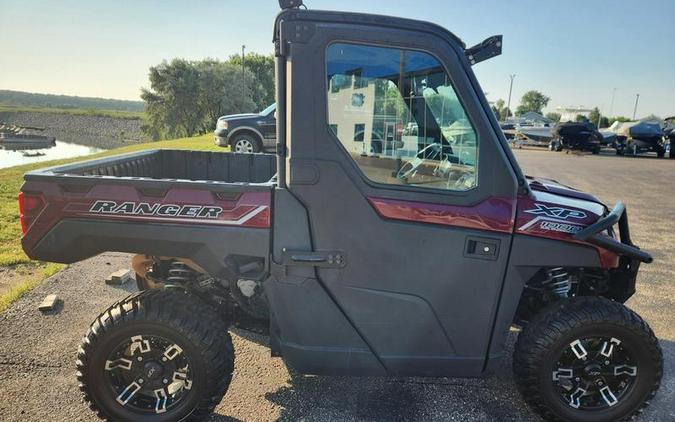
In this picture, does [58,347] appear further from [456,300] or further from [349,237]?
[456,300]

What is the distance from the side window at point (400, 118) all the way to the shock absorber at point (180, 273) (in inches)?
56.4

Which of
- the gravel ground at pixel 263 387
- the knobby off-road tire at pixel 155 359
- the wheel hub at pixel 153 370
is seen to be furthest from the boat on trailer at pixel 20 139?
the wheel hub at pixel 153 370

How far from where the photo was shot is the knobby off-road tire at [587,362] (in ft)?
8.20

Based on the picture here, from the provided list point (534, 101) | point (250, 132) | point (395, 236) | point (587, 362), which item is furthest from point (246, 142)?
point (534, 101)

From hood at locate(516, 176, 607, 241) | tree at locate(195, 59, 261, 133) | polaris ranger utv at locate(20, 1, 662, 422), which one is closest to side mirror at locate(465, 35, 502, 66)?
polaris ranger utv at locate(20, 1, 662, 422)

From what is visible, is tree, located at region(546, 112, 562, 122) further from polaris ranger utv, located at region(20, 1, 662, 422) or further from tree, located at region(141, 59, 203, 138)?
polaris ranger utv, located at region(20, 1, 662, 422)

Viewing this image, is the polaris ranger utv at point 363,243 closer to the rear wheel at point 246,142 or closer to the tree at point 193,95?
the rear wheel at point 246,142

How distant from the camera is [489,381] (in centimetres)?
313

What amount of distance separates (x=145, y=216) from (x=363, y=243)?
1.24 meters

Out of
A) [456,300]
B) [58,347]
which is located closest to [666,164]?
[456,300]

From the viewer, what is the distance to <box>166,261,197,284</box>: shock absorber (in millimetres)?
2910

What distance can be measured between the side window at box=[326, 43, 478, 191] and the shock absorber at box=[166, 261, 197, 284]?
1432mm

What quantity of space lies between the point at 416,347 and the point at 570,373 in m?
0.96

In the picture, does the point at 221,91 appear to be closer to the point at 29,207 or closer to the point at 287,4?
the point at 29,207
